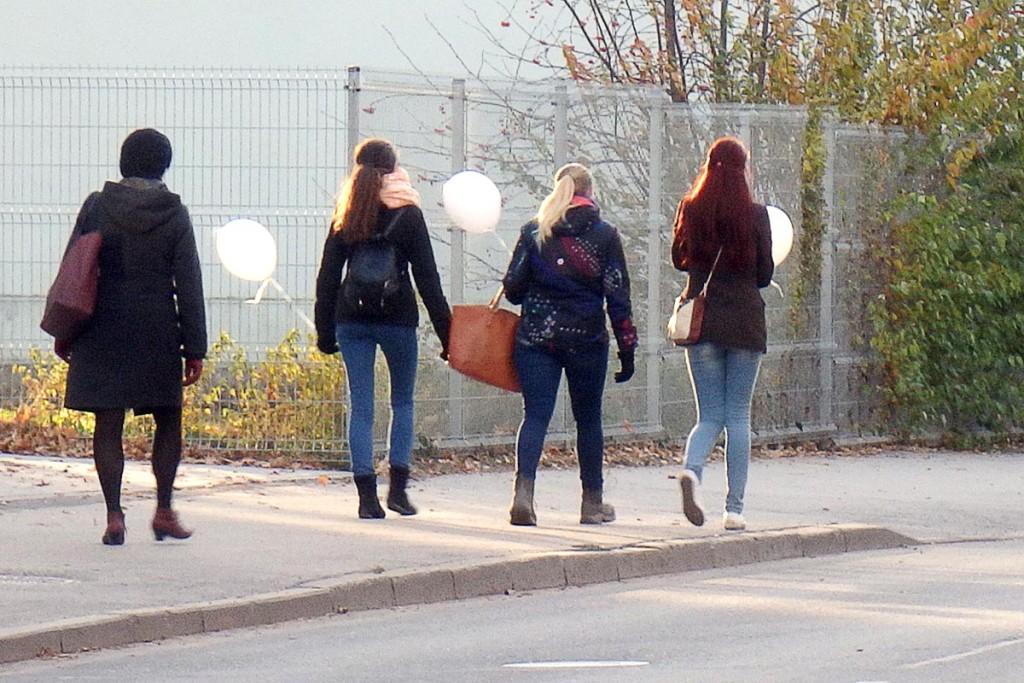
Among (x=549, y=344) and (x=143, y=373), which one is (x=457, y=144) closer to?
(x=549, y=344)

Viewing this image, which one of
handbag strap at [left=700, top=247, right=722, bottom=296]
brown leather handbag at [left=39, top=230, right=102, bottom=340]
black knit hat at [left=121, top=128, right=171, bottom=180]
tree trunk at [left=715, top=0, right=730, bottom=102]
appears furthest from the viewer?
tree trunk at [left=715, top=0, right=730, bottom=102]

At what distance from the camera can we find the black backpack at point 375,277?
33.0 ft

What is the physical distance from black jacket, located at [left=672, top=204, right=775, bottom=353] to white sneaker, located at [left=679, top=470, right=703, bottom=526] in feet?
2.21

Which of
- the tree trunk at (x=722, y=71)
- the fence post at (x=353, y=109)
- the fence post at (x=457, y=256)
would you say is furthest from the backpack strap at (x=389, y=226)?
the tree trunk at (x=722, y=71)

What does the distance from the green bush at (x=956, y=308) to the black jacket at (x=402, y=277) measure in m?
6.08

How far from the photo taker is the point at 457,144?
42.9 ft

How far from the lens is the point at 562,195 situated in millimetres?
10180

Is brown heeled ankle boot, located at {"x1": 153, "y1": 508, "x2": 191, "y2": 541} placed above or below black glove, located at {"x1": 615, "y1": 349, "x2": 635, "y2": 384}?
below

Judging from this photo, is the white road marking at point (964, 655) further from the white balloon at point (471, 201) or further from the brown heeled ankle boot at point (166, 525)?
the white balloon at point (471, 201)

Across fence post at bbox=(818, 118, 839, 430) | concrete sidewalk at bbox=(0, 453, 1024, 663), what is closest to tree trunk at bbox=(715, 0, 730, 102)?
fence post at bbox=(818, 118, 839, 430)

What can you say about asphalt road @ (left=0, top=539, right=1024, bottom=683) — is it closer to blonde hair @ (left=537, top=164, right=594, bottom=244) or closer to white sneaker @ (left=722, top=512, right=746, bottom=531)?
white sneaker @ (left=722, top=512, right=746, bottom=531)

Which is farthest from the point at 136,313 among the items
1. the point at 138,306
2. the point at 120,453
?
the point at 120,453

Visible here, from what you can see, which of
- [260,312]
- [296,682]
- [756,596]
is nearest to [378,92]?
[260,312]

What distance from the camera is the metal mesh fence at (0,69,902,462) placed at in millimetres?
12703
